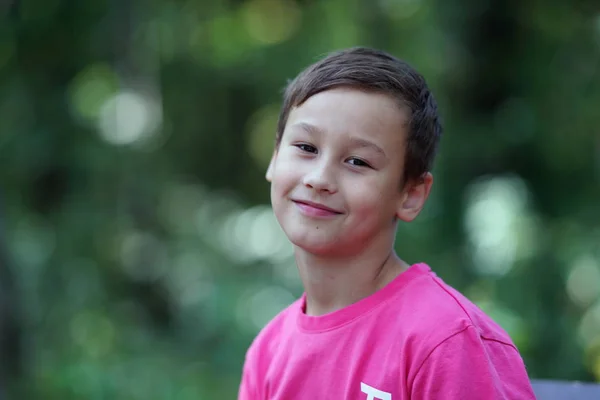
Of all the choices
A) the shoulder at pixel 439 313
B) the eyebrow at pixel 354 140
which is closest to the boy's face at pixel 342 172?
the eyebrow at pixel 354 140

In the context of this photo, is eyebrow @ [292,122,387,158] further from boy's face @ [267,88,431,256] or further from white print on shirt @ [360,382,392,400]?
white print on shirt @ [360,382,392,400]

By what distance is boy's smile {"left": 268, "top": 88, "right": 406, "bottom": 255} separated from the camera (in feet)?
4.61

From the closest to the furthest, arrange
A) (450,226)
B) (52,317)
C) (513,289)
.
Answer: (513,289), (450,226), (52,317)

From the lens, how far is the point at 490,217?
4.41m

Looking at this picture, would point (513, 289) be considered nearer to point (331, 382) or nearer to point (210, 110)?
point (210, 110)

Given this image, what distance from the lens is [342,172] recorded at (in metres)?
1.41

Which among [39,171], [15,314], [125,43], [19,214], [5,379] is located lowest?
[5,379]

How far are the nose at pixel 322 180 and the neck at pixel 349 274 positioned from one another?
17cm

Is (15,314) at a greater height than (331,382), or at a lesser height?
lesser

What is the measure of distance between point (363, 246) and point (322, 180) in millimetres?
174

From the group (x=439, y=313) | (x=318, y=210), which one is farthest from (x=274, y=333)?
(x=439, y=313)

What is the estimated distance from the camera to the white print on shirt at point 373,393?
129 centimetres

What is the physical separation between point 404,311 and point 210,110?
4.20 m

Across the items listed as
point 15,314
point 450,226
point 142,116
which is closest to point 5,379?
point 15,314
